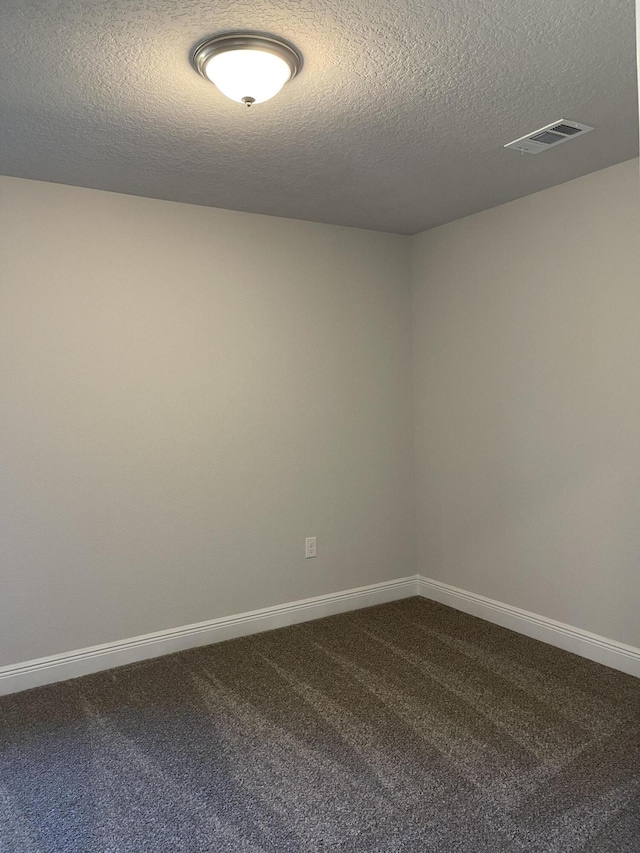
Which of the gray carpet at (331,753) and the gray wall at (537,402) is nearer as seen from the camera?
the gray carpet at (331,753)

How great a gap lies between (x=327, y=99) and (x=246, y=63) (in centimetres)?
41

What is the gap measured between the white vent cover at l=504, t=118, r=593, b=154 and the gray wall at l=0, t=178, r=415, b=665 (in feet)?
4.75

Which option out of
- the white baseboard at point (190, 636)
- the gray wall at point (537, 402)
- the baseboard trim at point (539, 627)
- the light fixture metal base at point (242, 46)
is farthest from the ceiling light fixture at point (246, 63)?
the baseboard trim at point (539, 627)

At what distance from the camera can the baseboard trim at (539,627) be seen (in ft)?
10.4

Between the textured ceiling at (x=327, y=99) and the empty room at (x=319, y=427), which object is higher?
the textured ceiling at (x=327, y=99)

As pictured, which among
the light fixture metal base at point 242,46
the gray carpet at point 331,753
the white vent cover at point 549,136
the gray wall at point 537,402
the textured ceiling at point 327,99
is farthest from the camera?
the gray wall at point 537,402

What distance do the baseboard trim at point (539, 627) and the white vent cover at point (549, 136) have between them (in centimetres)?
228

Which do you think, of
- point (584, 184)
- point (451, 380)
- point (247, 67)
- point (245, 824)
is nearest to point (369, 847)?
point (245, 824)

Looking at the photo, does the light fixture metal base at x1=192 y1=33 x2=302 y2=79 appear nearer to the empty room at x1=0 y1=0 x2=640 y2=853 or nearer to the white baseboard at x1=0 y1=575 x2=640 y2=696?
the empty room at x1=0 y1=0 x2=640 y2=853

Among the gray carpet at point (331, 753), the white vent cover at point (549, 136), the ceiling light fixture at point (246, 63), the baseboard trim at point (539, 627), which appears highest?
the white vent cover at point (549, 136)

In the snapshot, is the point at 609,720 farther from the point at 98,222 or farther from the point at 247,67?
the point at 98,222

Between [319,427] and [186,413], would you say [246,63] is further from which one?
[319,427]

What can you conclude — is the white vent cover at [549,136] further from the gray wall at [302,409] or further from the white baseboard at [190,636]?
the white baseboard at [190,636]

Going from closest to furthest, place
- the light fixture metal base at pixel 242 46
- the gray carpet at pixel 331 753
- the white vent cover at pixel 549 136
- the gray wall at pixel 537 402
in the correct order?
the light fixture metal base at pixel 242 46
the gray carpet at pixel 331 753
the white vent cover at pixel 549 136
the gray wall at pixel 537 402
